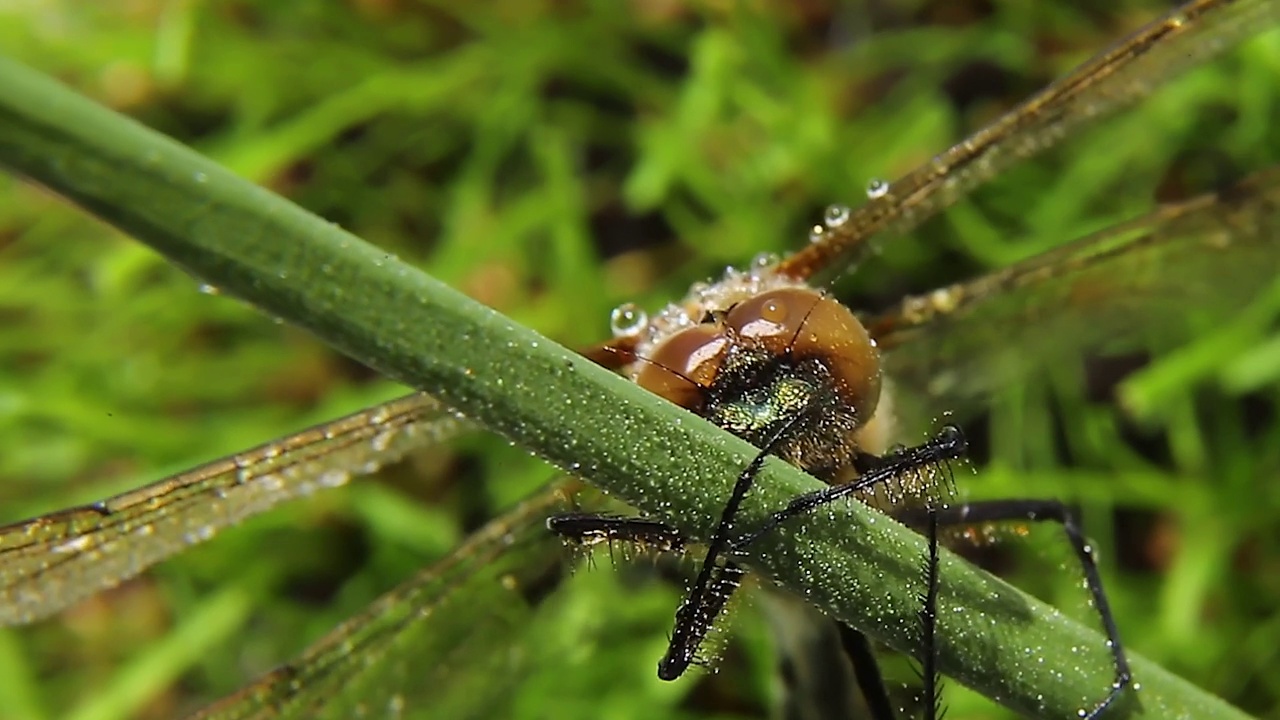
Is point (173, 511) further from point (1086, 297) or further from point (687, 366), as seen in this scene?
point (1086, 297)

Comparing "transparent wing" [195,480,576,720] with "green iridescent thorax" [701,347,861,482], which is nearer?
"green iridescent thorax" [701,347,861,482]

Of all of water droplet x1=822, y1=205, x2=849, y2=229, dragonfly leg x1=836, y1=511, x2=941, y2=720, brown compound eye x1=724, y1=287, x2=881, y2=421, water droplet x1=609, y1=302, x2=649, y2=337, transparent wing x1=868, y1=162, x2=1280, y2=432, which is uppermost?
transparent wing x1=868, y1=162, x2=1280, y2=432

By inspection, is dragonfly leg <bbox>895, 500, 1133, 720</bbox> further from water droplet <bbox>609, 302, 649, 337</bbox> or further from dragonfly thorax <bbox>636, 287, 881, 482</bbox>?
water droplet <bbox>609, 302, 649, 337</bbox>

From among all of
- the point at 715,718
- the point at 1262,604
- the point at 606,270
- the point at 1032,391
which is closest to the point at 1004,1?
the point at 1032,391

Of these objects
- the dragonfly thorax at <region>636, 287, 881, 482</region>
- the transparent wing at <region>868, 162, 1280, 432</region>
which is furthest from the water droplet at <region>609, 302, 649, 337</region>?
the transparent wing at <region>868, 162, 1280, 432</region>

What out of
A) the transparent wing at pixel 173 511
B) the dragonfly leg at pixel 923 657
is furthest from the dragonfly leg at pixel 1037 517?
the transparent wing at pixel 173 511

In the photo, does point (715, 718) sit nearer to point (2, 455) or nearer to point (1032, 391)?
point (1032, 391)

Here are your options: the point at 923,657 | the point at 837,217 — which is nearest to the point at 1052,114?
the point at 837,217
